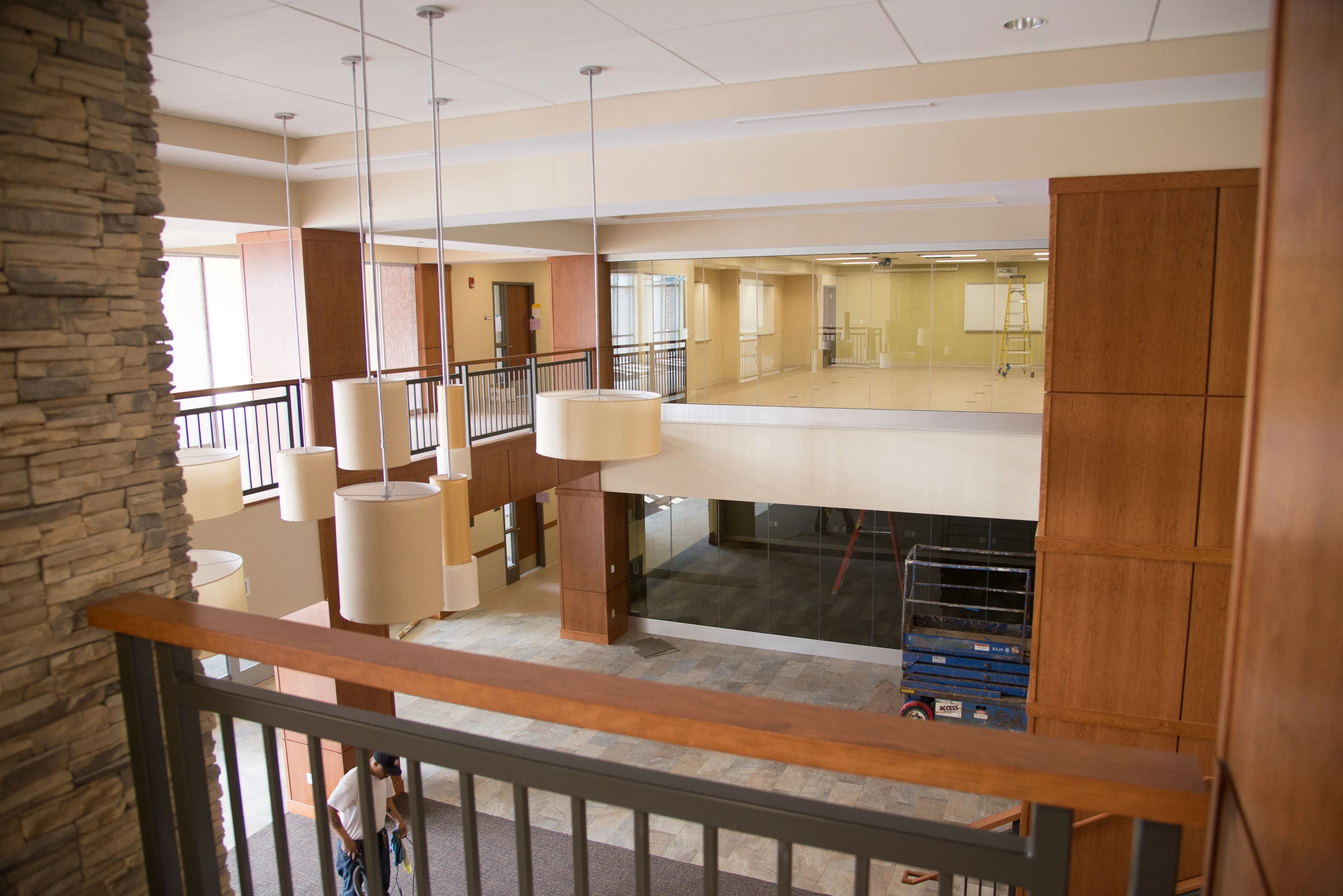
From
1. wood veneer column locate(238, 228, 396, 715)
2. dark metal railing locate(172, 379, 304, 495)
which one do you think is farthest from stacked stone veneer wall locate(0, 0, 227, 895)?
wood veneer column locate(238, 228, 396, 715)

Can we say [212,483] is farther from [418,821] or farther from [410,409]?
[410,409]

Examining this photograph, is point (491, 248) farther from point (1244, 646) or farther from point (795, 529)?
point (1244, 646)

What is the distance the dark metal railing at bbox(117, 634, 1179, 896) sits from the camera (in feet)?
3.89

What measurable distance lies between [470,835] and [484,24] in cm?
348

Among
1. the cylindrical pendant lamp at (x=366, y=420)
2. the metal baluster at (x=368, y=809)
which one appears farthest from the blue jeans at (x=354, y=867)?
the metal baluster at (x=368, y=809)

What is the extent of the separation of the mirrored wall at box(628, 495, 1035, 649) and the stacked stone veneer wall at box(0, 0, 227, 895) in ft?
31.4

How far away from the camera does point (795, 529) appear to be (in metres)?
12.0

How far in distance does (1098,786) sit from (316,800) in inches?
52.9

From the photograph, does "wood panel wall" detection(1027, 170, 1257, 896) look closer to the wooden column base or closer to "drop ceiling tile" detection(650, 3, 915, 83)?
"drop ceiling tile" detection(650, 3, 915, 83)

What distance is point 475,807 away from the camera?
1.50 m

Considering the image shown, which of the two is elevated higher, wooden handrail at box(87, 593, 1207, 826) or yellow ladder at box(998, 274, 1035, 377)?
yellow ladder at box(998, 274, 1035, 377)

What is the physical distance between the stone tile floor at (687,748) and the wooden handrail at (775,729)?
3.82 metres

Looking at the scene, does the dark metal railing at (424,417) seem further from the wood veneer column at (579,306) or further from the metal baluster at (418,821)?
the metal baluster at (418,821)

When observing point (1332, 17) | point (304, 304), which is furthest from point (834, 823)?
point (304, 304)
